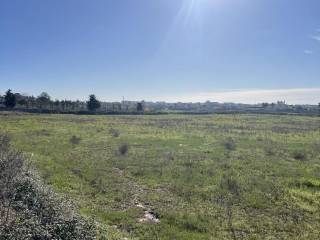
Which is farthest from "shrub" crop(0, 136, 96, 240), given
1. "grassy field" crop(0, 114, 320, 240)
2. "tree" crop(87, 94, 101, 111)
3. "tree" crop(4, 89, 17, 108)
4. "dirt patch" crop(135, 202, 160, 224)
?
"tree" crop(87, 94, 101, 111)

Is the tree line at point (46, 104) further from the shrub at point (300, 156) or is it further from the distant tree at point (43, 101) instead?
the shrub at point (300, 156)

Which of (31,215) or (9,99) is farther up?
(9,99)

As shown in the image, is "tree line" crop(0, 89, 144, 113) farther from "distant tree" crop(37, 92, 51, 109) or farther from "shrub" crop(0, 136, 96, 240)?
"shrub" crop(0, 136, 96, 240)

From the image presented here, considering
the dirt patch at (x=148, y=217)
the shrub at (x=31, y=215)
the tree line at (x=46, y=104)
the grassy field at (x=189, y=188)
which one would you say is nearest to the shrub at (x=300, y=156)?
the grassy field at (x=189, y=188)

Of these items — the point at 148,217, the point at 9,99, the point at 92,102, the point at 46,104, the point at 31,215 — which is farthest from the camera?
the point at 46,104

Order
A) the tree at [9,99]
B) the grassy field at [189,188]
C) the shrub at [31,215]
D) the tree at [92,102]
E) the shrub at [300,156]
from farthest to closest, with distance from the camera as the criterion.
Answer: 1. the tree at [92,102]
2. the tree at [9,99]
3. the shrub at [300,156]
4. the grassy field at [189,188]
5. the shrub at [31,215]

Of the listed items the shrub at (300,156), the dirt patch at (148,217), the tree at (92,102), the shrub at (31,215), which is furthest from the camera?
the tree at (92,102)

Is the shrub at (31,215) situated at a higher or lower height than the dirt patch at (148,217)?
higher

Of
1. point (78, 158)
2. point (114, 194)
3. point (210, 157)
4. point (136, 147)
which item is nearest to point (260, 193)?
point (114, 194)

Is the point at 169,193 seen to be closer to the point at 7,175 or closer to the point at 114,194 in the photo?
the point at 114,194

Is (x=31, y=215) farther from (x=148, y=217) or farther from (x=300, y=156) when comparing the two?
(x=300, y=156)

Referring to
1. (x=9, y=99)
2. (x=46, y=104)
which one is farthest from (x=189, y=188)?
(x=46, y=104)

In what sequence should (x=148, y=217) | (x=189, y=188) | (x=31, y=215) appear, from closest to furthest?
(x=31, y=215)
(x=148, y=217)
(x=189, y=188)

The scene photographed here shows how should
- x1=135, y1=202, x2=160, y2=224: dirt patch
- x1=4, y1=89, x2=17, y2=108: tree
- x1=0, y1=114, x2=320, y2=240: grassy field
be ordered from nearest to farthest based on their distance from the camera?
x1=0, y1=114, x2=320, y2=240: grassy field
x1=135, y1=202, x2=160, y2=224: dirt patch
x1=4, y1=89, x2=17, y2=108: tree
